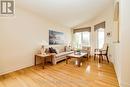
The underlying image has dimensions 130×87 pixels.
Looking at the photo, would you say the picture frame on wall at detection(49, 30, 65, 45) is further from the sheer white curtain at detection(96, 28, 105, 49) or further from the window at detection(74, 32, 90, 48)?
the sheer white curtain at detection(96, 28, 105, 49)

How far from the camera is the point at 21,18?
3.74 m

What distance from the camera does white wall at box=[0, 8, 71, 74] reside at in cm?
324

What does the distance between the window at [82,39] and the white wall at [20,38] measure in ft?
11.3

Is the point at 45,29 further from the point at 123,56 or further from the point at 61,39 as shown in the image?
the point at 123,56

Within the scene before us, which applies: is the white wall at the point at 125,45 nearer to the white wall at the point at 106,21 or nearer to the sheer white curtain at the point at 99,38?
the white wall at the point at 106,21

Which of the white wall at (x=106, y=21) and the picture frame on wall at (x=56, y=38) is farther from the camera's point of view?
the picture frame on wall at (x=56, y=38)

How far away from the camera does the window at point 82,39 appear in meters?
6.99

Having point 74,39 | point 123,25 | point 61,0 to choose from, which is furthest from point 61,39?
point 123,25

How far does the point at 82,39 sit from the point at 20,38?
185 inches

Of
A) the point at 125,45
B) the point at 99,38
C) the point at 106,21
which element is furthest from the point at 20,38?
the point at 99,38

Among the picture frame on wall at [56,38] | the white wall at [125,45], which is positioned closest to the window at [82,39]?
the picture frame on wall at [56,38]

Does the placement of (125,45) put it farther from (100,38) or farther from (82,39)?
(82,39)

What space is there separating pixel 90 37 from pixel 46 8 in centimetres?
391

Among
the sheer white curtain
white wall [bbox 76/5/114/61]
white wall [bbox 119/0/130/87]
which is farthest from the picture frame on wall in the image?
white wall [bbox 119/0/130/87]
